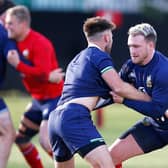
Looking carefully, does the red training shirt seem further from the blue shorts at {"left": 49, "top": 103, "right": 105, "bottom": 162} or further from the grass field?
the blue shorts at {"left": 49, "top": 103, "right": 105, "bottom": 162}

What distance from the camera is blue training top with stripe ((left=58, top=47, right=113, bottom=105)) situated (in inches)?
378

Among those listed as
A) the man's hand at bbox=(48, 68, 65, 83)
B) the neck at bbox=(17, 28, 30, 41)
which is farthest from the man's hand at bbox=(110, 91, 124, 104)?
the neck at bbox=(17, 28, 30, 41)

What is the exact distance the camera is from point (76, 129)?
959cm

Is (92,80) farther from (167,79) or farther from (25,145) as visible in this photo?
(25,145)

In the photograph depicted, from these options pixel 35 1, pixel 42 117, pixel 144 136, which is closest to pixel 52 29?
pixel 35 1

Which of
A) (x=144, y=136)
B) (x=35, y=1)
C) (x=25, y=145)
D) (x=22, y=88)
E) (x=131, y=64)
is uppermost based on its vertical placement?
(x=131, y=64)

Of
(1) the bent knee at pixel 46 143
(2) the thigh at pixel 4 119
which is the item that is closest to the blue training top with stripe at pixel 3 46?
(2) the thigh at pixel 4 119

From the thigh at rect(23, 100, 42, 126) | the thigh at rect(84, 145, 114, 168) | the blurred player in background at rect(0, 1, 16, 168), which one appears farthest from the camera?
the thigh at rect(23, 100, 42, 126)

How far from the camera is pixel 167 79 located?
9844 millimetres

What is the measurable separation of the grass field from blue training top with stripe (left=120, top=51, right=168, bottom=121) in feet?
12.8

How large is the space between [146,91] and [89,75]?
75 cm

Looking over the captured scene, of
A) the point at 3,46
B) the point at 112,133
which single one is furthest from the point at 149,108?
the point at 112,133

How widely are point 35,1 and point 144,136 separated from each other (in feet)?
76.2

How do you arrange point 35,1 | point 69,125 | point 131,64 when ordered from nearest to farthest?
A: point 69,125 → point 131,64 → point 35,1
